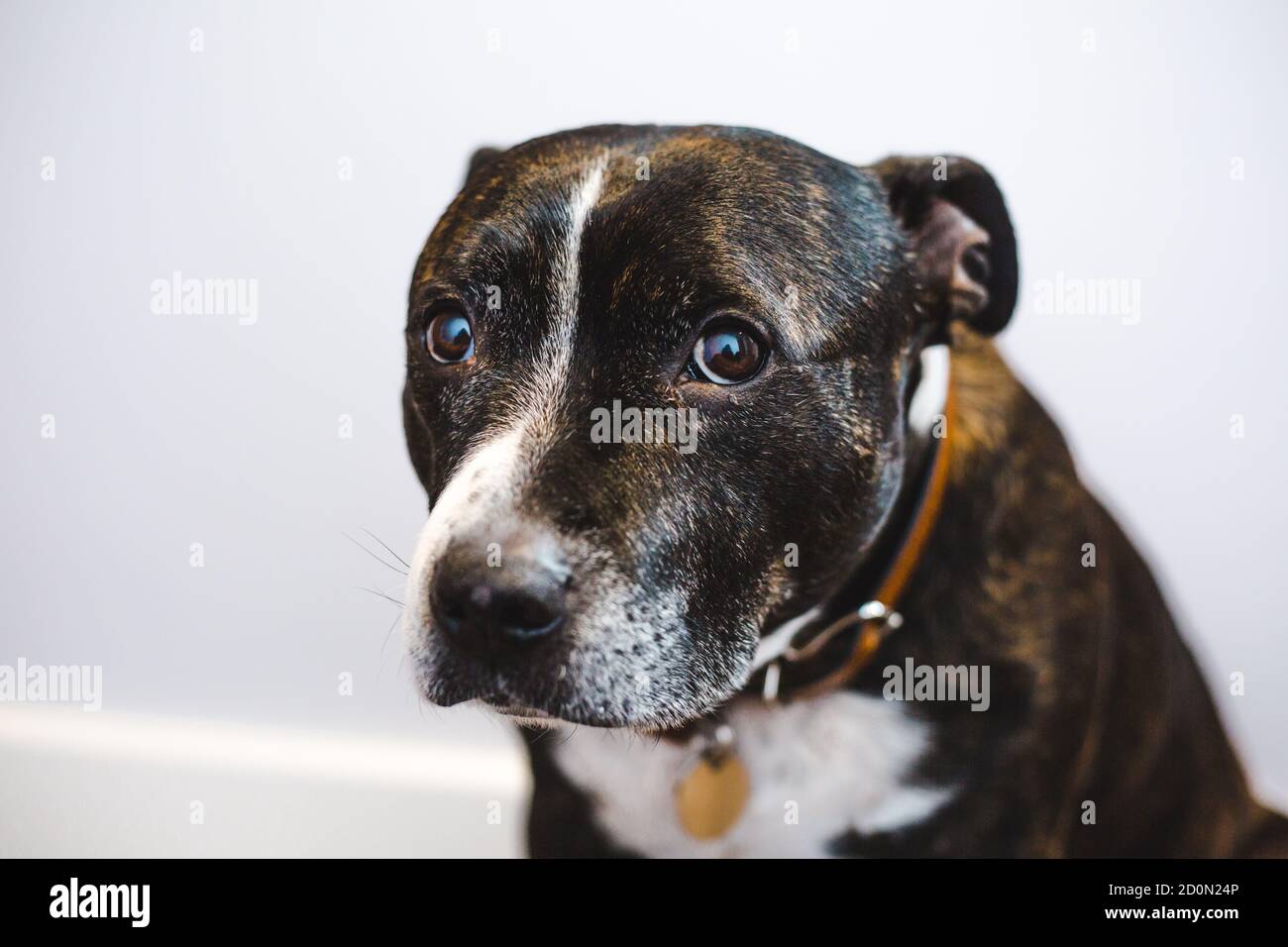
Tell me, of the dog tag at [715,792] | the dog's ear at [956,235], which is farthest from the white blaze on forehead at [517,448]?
the dog tag at [715,792]

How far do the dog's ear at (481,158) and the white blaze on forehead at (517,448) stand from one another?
0.30m

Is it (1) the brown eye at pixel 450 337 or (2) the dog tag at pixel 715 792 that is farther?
(2) the dog tag at pixel 715 792

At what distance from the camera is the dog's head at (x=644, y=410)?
1.21 metres

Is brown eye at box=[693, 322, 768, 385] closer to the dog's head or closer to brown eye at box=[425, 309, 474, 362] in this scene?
the dog's head

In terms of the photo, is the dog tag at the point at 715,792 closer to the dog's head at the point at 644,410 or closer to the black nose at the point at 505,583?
the dog's head at the point at 644,410

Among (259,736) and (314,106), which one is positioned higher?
(314,106)

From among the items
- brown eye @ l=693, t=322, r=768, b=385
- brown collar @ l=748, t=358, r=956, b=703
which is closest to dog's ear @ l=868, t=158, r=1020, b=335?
brown collar @ l=748, t=358, r=956, b=703

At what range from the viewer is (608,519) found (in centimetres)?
123

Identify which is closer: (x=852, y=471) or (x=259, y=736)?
(x=852, y=471)

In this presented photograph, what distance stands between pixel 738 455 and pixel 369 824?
1.35 meters

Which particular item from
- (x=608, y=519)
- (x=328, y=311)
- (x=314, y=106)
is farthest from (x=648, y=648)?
(x=314, y=106)

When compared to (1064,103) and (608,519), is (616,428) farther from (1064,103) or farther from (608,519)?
(1064,103)

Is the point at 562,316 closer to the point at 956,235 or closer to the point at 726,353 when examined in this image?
the point at 726,353
